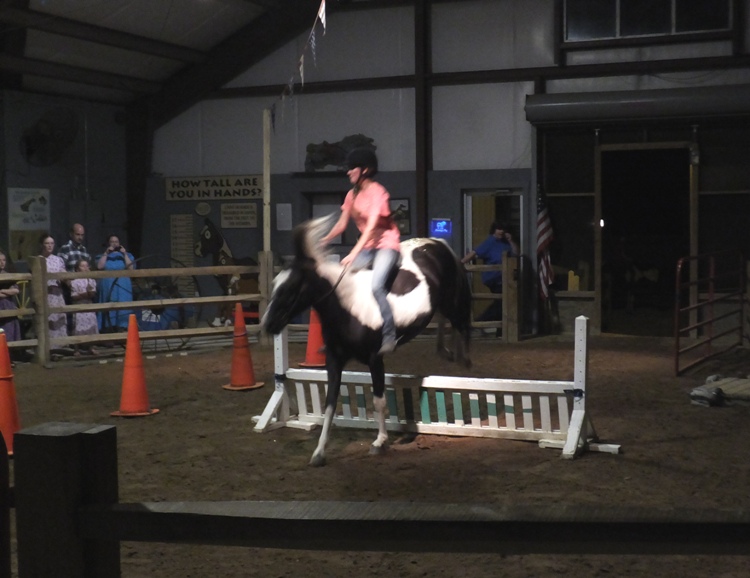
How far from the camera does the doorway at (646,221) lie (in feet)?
54.5

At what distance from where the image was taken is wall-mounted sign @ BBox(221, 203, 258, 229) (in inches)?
616

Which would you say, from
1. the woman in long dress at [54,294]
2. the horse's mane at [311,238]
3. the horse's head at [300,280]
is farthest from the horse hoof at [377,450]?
the woman in long dress at [54,294]

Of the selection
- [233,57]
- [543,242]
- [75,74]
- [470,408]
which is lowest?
[470,408]

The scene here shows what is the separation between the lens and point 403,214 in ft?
48.2

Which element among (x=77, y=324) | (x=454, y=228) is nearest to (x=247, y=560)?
(x=77, y=324)

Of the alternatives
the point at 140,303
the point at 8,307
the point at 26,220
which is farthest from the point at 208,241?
the point at 8,307

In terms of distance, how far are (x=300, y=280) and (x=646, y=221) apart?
12837 mm

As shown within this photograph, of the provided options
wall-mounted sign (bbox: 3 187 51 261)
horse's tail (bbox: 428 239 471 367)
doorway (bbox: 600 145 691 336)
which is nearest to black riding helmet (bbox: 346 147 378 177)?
horse's tail (bbox: 428 239 471 367)

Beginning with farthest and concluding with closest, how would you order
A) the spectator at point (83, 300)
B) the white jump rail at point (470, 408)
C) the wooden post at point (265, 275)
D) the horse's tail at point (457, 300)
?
1. the wooden post at point (265, 275)
2. the spectator at point (83, 300)
3. the horse's tail at point (457, 300)
4. the white jump rail at point (470, 408)

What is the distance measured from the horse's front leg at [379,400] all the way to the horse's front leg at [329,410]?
0.26m

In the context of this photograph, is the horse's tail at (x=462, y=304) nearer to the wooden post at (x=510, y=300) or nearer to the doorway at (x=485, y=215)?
the wooden post at (x=510, y=300)

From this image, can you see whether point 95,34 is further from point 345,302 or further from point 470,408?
point 470,408

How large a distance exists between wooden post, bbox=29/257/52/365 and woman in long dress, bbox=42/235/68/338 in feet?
0.59

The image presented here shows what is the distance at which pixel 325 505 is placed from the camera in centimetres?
190
